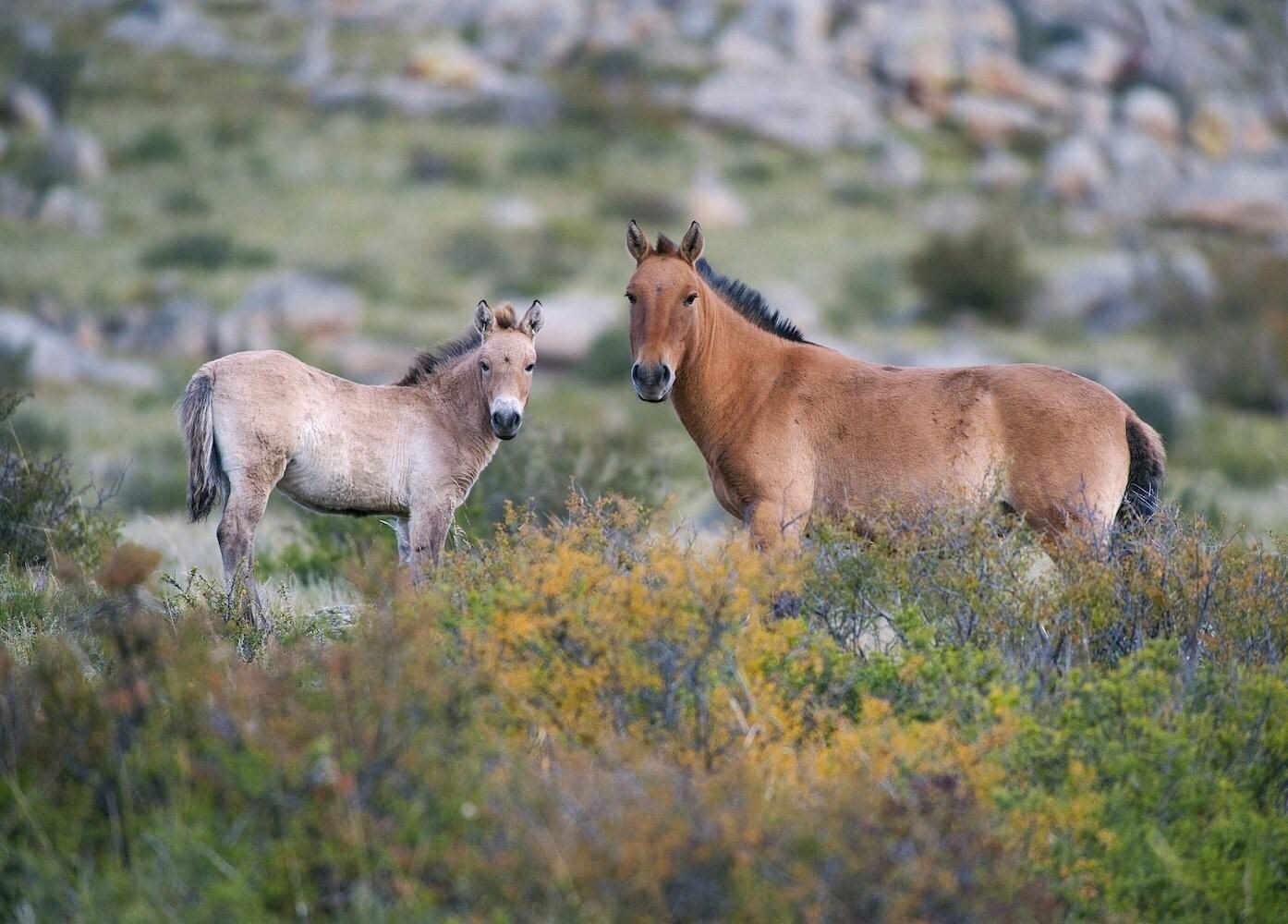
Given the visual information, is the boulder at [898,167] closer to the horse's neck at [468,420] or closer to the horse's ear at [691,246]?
the horse's ear at [691,246]

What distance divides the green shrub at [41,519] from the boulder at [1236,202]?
127 ft

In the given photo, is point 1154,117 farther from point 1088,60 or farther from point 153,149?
point 153,149

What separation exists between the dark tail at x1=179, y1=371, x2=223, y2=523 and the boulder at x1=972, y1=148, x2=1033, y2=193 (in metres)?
45.1

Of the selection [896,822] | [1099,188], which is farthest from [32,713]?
[1099,188]

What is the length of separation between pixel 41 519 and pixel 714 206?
36579 millimetres

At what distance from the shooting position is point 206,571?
809cm

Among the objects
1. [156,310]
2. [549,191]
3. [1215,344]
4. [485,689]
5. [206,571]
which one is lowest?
[549,191]

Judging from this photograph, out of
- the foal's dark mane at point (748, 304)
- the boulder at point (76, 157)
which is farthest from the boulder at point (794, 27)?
the foal's dark mane at point (748, 304)

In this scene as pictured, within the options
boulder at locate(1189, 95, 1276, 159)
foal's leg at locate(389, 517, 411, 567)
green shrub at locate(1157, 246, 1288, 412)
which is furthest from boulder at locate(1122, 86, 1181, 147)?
foal's leg at locate(389, 517, 411, 567)

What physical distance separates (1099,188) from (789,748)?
155 feet

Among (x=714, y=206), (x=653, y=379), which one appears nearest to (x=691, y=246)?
(x=653, y=379)

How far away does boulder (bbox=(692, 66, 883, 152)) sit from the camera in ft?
175

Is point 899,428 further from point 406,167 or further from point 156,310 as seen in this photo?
point 406,167

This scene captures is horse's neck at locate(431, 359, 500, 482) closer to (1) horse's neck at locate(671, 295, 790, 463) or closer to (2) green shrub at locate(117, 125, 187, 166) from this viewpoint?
(1) horse's neck at locate(671, 295, 790, 463)
